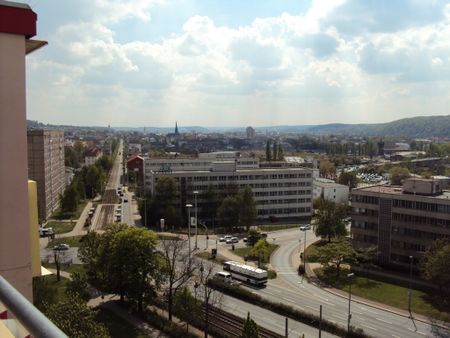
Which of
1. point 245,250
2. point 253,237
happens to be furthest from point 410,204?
point 245,250

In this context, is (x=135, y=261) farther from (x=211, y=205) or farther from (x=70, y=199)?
(x=70, y=199)

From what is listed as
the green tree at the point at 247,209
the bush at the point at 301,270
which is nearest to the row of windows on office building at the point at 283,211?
the green tree at the point at 247,209

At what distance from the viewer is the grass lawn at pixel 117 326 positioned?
21312 millimetres

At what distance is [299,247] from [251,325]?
887 inches

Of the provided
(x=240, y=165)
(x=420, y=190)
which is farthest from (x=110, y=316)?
(x=240, y=165)

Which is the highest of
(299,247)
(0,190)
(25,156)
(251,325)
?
(25,156)

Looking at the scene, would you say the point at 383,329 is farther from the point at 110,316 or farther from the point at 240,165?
the point at 240,165

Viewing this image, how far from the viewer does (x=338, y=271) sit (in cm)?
3108

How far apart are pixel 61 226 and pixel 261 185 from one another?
22.1 metres

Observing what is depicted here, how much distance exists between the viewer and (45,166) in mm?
47250

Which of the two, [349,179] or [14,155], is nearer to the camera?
[14,155]

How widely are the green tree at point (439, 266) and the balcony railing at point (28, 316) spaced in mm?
27081

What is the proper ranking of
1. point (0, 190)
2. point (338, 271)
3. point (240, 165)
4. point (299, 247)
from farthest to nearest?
point (240, 165) → point (299, 247) → point (338, 271) → point (0, 190)

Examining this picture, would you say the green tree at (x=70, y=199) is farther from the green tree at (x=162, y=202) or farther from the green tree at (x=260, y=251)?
the green tree at (x=260, y=251)
